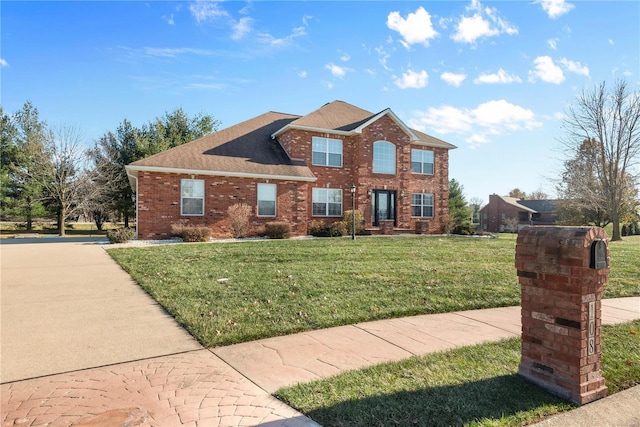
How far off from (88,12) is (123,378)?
11.4 m

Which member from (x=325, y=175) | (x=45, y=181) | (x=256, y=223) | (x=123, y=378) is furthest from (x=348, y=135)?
(x=45, y=181)

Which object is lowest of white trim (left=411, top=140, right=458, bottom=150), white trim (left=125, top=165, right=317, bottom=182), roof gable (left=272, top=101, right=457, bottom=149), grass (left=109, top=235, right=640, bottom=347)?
grass (left=109, top=235, right=640, bottom=347)

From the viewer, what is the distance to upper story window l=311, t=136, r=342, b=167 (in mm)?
21781

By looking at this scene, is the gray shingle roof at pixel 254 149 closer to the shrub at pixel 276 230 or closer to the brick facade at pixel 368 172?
the brick facade at pixel 368 172

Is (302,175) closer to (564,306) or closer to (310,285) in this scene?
(310,285)

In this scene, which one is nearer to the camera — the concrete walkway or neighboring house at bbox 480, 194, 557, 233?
the concrete walkway

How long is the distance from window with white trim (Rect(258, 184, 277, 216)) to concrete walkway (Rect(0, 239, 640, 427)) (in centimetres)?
1299

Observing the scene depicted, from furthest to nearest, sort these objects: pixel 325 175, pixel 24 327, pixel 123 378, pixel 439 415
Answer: pixel 325 175
pixel 24 327
pixel 123 378
pixel 439 415

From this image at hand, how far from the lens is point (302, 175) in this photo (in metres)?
20.0

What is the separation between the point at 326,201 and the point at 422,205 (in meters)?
7.24

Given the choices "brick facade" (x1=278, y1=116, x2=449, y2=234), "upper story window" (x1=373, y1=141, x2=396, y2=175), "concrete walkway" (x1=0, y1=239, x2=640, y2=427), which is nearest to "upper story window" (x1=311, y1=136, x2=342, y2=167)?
"brick facade" (x1=278, y1=116, x2=449, y2=234)

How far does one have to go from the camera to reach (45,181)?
27.8 meters

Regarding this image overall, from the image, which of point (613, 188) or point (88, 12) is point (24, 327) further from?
point (613, 188)

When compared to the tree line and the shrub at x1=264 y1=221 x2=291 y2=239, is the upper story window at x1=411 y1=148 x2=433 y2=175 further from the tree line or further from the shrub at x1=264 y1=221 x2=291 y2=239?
the tree line
